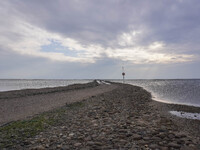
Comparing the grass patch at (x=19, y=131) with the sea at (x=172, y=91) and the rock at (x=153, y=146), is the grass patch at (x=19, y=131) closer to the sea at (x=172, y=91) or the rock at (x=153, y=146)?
the rock at (x=153, y=146)

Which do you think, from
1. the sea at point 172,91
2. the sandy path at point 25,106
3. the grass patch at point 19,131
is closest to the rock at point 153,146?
the grass patch at point 19,131

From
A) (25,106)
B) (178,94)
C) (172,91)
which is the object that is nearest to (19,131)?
(25,106)

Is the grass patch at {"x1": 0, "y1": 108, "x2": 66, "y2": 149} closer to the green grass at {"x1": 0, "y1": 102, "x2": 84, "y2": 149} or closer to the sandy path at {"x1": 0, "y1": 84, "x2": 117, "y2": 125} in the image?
the green grass at {"x1": 0, "y1": 102, "x2": 84, "y2": 149}

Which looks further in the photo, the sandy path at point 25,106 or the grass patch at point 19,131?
the sandy path at point 25,106

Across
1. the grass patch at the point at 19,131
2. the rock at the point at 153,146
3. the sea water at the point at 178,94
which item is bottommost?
the sea water at the point at 178,94

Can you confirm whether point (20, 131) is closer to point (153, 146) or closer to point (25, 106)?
point (153, 146)

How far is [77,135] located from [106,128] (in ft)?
4.73

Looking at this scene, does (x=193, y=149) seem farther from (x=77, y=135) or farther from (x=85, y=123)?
(x=85, y=123)

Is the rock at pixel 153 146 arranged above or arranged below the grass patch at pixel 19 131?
above

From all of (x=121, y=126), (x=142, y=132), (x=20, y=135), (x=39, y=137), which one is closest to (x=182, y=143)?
(x=142, y=132)

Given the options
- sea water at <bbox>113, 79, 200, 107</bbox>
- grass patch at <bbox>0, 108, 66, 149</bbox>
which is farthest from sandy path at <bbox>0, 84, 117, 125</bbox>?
sea water at <bbox>113, 79, 200, 107</bbox>

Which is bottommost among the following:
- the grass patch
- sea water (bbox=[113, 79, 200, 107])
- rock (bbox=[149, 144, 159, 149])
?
sea water (bbox=[113, 79, 200, 107])

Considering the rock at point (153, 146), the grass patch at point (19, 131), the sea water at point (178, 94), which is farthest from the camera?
the sea water at point (178, 94)

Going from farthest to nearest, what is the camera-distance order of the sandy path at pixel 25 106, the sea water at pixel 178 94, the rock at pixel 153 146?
the sea water at pixel 178 94 → the sandy path at pixel 25 106 → the rock at pixel 153 146
